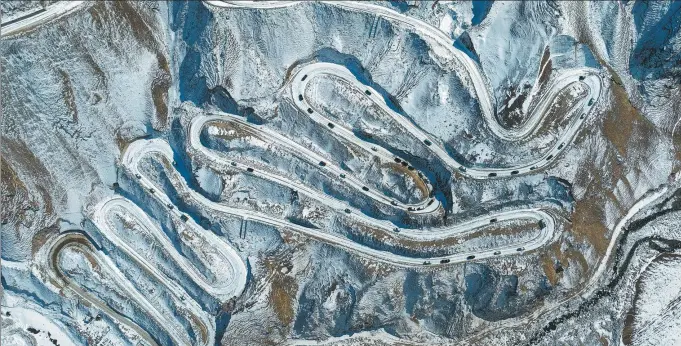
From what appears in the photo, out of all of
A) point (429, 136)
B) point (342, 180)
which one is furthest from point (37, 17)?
point (429, 136)

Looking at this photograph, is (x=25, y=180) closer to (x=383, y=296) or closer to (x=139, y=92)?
(x=139, y=92)

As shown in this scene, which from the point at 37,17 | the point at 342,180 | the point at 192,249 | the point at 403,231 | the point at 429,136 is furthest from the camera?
the point at 429,136

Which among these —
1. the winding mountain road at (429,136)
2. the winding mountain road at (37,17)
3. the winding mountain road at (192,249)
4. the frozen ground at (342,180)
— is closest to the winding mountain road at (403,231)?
the frozen ground at (342,180)

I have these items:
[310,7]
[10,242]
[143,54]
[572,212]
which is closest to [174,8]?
[143,54]

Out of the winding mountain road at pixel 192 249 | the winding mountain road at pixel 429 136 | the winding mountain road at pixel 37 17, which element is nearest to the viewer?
the winding mountain road at pixel 37 17

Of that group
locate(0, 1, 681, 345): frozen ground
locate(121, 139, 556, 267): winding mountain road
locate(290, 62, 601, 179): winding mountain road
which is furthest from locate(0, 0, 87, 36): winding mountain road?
locate(290, 62, 601, 179): winding mountain road

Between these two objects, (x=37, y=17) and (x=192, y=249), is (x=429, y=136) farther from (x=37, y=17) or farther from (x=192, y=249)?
(x=37, y=17)

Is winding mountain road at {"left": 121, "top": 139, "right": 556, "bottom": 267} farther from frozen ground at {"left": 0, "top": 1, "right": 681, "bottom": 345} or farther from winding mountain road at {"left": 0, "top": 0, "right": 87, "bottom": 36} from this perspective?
winding mountain road at {"left": 0, "top": 0, "right": 87, "bottom": 36}

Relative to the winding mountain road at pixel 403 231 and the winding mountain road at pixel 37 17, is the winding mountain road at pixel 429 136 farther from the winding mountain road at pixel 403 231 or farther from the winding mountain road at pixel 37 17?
the winding mountain road at pixel 37 17
